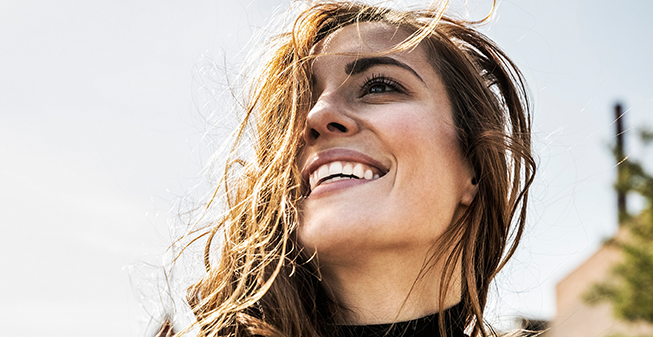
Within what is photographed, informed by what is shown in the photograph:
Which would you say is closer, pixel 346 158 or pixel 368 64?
pixel 346 158

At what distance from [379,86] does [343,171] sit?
1.38 ft

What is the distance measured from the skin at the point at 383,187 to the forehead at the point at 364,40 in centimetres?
1

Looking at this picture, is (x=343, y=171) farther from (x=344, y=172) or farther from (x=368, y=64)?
(x=368, y=64)

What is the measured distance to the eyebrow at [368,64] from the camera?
217cm

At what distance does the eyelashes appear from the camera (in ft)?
7.07

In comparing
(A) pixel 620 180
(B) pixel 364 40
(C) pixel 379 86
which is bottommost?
(C) pixel 379 86

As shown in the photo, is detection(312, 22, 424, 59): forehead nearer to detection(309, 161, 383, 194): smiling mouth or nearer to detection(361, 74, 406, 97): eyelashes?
detection(361, 74, 406, 97): eyelashes

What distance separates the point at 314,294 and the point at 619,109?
660 inches

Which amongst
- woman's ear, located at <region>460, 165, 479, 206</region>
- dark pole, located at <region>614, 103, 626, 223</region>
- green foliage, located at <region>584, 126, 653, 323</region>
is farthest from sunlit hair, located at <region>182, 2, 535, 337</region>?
dark pole, located at <region>614, 103, 626, 223</region>

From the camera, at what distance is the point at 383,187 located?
190cm

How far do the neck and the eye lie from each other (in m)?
0.63

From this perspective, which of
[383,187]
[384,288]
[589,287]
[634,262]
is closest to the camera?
A: [383,187]

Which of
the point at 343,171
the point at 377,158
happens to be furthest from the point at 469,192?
the point at 343,171

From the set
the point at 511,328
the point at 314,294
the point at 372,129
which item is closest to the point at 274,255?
the point at 314,294
